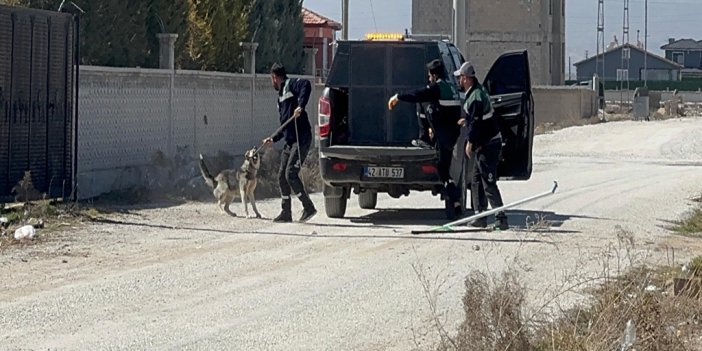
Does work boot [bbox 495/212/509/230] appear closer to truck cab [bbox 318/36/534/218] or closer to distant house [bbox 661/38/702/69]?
truck cab [bbox 318/36/534/218]

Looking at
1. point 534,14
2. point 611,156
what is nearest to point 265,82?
point 611,156

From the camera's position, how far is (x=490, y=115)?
14.4 m

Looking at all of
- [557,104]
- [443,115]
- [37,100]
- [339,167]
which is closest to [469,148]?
[443,115]

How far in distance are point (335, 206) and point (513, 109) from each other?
2.59 metres

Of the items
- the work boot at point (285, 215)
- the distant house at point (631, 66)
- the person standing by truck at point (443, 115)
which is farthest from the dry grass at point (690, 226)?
the distant house at point (631, 66)

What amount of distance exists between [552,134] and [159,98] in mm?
27503

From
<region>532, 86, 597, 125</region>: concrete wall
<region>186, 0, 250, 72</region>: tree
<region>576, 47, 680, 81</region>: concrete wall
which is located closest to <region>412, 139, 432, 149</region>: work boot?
<region>186, 0, 250, 72</region>: tree

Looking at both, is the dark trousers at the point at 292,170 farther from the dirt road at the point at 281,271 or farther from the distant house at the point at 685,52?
the distant house at the point at 685,52

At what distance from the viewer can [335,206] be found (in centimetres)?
1628

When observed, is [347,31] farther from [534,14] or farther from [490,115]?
[534,14]

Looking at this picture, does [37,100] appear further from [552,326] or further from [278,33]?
[278,33]

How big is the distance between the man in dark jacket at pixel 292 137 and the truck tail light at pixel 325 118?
6.8 inches

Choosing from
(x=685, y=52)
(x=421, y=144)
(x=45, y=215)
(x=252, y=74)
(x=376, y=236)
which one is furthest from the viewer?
(x=685, y=52)

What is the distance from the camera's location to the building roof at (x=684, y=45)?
140 metres
